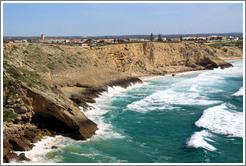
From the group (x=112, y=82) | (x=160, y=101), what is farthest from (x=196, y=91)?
(x=112, y=82)

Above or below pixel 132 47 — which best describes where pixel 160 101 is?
below

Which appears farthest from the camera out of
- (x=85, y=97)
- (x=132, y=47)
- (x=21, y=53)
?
(x=132, y=47)

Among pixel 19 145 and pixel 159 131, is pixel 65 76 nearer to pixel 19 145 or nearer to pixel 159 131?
pixel 159 131

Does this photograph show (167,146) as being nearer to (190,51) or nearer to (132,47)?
(132,47)

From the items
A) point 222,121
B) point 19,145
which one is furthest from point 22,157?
point 222,121

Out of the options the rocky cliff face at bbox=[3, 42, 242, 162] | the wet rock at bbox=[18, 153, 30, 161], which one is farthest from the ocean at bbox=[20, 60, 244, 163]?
the rocky cliff face at bbox=[3, 42, 242, 162]

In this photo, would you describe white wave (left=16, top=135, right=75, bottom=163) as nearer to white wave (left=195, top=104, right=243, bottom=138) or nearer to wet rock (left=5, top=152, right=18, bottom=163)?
wet rock (left=5, top=152, right=18, bottom=163)

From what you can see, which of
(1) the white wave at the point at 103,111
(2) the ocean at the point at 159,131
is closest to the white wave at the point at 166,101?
(2) the ocean at the point at 159,131
